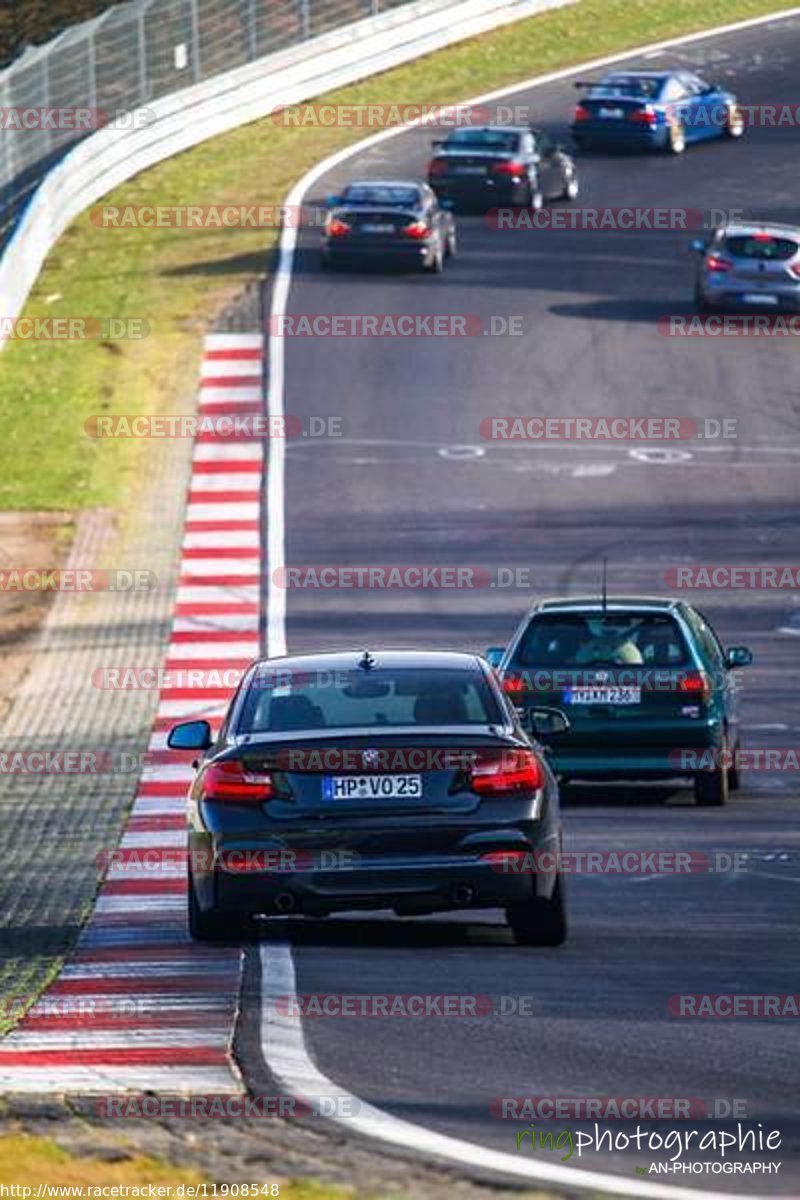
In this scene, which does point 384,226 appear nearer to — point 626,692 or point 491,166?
point 491,166

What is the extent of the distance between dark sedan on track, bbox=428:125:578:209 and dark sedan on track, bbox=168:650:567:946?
118ft

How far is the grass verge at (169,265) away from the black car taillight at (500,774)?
2265 centimetres

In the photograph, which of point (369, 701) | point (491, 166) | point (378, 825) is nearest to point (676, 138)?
point (491, 166)

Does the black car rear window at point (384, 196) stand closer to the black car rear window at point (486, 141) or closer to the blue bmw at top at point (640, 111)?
the black car rear window at point (486, 141)

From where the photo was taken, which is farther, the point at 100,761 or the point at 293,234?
the point at 293,234

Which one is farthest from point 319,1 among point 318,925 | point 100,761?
point 318,925

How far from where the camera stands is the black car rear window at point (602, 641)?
818 inches

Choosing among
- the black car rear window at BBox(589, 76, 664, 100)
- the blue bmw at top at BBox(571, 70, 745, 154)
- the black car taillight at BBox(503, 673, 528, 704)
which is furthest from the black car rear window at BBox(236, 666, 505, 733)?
the black car rear window at BBox(589, 76, 664, 100)

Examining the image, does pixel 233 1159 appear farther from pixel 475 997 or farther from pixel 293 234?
pixel 293 234

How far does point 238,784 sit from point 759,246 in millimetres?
30905

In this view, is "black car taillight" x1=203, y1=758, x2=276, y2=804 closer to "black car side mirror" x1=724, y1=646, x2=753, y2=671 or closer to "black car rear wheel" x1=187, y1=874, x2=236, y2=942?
"black car rear wheel" x1=187, y1=874, x2=236, y2=942

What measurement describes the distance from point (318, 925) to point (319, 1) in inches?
1752

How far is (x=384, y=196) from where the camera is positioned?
148 feet

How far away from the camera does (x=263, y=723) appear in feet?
46.2
